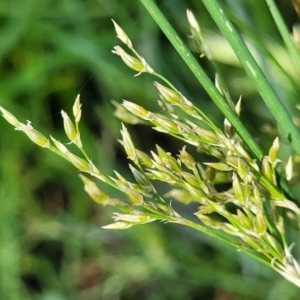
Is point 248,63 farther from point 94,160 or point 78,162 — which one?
point 94,160

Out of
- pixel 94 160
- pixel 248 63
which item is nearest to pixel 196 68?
pixel 248 63

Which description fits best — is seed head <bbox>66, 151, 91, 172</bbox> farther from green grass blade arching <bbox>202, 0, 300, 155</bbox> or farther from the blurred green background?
the blurred green background

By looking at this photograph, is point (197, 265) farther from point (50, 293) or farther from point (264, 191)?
point (264, 191)

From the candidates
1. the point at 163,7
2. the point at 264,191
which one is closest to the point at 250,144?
the point at 264,191

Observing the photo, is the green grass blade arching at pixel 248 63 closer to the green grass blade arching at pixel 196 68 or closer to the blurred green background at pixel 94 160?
the green grass blade arching at pixel 196 68

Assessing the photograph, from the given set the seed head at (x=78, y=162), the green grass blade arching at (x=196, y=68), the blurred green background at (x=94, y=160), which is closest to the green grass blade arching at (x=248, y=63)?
the green grass blade arching at (x=196, y=68)

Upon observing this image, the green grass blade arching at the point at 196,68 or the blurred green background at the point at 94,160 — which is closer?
the green grass blade arching at the point at 196,68

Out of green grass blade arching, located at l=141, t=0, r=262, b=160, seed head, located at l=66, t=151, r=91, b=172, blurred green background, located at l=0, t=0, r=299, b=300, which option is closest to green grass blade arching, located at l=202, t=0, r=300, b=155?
green grass blade arching, located at l=141, t=0, r=262, b=160
